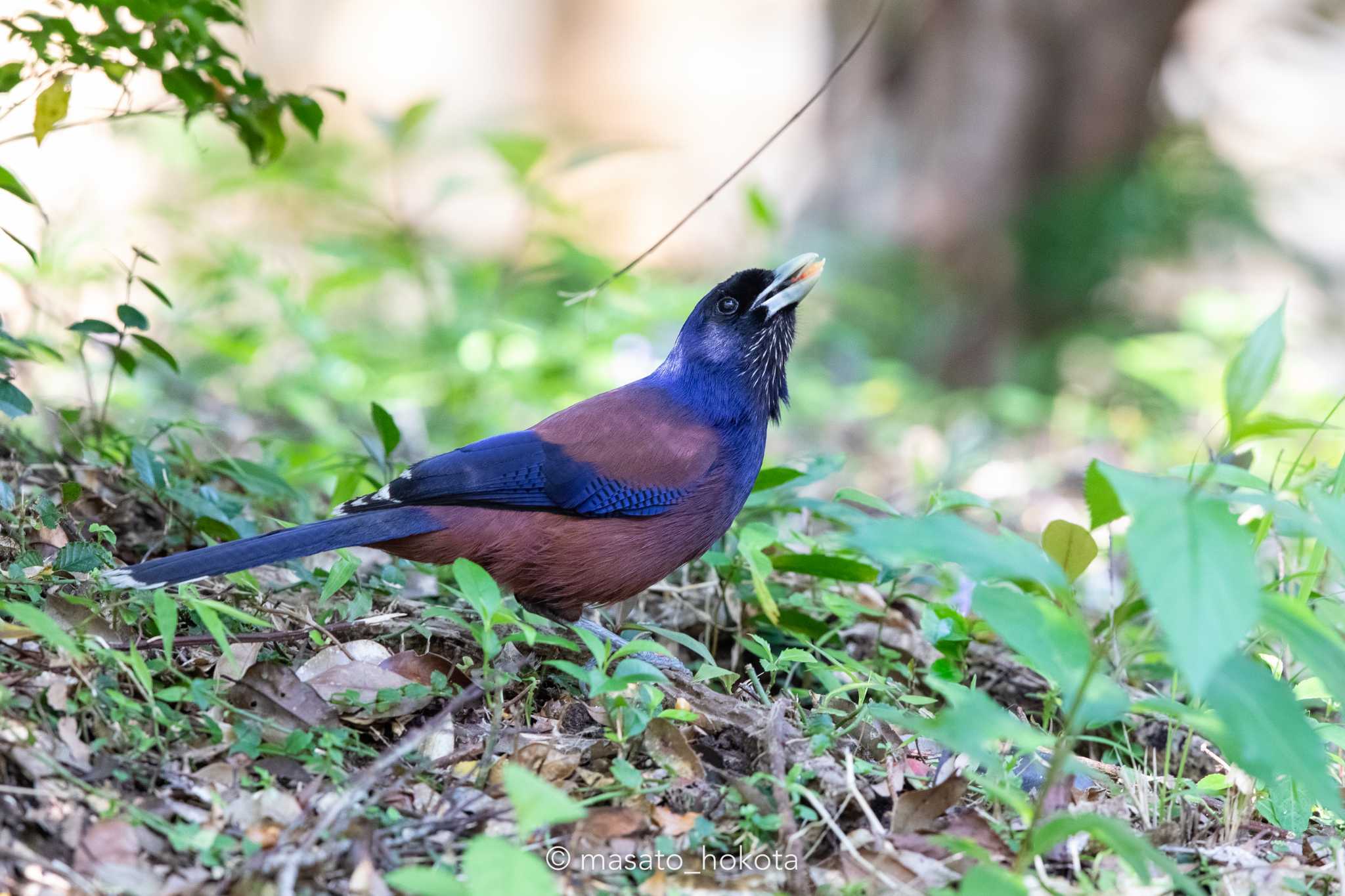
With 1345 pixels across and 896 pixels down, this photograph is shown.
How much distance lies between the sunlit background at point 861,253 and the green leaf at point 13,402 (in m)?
0.93

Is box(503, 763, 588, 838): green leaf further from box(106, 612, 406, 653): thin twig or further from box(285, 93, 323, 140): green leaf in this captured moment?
box(285, 93, 323, 140): green leaf

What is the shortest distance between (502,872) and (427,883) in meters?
0.13

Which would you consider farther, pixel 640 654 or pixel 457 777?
pixel 640 654

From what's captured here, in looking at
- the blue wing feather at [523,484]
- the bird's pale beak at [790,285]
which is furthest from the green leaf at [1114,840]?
the bird's pale beak at [790,285]

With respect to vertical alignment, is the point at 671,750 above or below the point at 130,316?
below

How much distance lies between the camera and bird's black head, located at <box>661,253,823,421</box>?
13.9 feet

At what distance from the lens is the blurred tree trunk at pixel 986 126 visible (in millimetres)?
9445

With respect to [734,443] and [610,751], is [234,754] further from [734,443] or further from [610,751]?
[734,443]

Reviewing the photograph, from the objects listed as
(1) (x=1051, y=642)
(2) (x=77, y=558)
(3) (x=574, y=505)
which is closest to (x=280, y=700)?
(2) (x=77, y=558)

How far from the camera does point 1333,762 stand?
3.21 metres

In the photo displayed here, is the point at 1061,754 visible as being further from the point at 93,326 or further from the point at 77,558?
the point at 93,326

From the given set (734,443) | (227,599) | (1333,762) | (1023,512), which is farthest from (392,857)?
(1023,512)

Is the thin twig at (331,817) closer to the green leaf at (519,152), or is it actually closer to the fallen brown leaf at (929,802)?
the fallen brown leaf at (929,802)

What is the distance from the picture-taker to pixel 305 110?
3613 mm
